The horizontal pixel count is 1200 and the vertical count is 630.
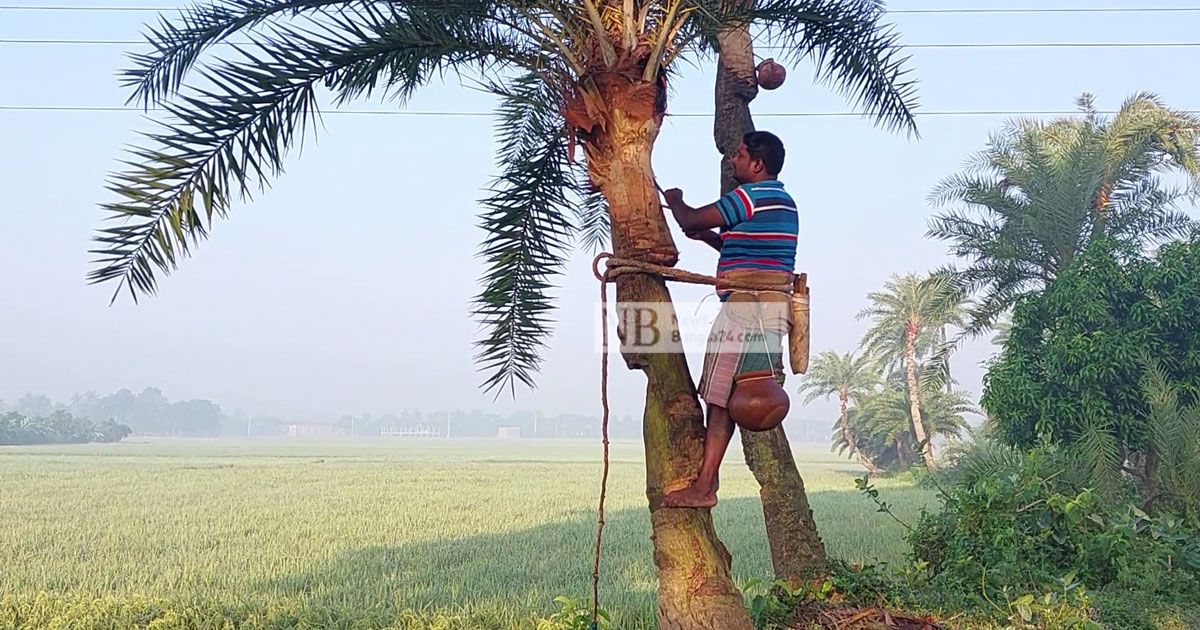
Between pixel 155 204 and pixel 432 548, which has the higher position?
pixel 155 204

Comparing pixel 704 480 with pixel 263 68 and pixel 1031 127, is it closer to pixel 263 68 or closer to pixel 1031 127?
pixel 263 68

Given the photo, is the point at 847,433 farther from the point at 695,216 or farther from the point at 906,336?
the point at 695,216

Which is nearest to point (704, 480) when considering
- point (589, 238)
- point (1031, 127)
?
point (589, 238)

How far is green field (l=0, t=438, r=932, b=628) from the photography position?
24.5 ft

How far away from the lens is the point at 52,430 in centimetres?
2933

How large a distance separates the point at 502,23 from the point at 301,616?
4.06m

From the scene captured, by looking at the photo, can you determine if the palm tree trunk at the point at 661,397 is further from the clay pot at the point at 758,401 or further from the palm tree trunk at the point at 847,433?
the palm tree trunk at the point at 847,433

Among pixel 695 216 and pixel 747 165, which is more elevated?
pixel 747 165

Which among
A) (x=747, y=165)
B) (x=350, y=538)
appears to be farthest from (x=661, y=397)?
(x=350, y=538)

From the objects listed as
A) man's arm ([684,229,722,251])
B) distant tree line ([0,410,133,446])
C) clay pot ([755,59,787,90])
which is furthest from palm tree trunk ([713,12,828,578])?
distant tree line ([0,410,133,446])

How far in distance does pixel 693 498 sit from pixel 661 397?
399mm

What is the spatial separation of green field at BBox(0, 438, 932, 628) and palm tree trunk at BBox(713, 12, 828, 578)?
105 centimetres

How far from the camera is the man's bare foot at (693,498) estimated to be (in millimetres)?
3202

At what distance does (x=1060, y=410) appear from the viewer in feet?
33.5
